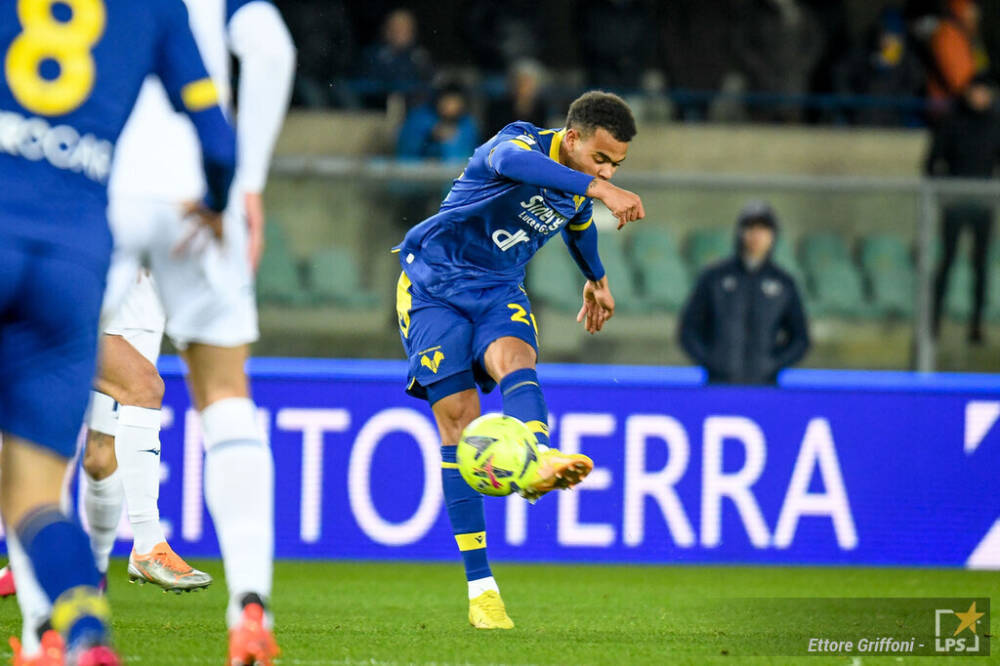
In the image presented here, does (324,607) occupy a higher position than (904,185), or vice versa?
(904,185)

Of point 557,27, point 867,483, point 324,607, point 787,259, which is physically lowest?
point 324,607

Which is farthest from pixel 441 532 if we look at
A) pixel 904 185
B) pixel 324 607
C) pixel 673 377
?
pixel 904 185

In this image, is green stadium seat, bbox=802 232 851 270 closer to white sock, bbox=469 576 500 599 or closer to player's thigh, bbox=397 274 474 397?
player's thigh, bbox=397 274 474 397

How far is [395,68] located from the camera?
42.4 feet

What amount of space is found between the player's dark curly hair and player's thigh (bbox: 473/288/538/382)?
70 cm

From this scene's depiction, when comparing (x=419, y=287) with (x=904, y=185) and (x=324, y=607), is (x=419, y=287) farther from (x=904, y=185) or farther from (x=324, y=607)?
(x=904, y=185)

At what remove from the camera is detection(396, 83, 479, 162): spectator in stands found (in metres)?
11.1

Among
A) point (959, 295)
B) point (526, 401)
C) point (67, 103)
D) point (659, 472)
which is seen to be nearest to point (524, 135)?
point (526, 401)

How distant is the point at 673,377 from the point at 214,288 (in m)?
4.99

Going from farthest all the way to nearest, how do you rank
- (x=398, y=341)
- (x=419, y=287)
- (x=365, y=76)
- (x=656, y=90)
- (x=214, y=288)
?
(x=656, y=90)
(x=365, y=76)
(x=398, y=341)
(x=419, y=287)
(x=214, y=288)

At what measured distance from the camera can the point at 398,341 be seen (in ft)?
32.6

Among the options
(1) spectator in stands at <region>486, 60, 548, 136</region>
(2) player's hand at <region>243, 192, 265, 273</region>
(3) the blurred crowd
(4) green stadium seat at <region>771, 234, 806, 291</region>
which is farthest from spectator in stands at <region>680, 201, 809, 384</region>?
(2) player's hand at <region>243, 192, 265, 273</region>

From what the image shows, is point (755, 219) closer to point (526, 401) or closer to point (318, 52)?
point (526, 401)

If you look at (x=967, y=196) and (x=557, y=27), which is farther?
(x=557, y=27)
